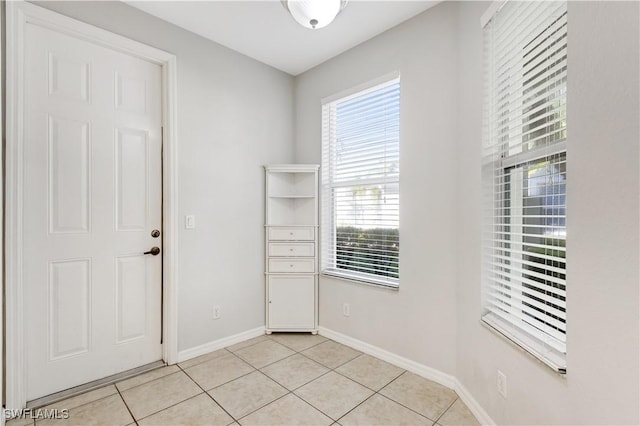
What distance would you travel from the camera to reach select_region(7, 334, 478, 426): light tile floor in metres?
1.81

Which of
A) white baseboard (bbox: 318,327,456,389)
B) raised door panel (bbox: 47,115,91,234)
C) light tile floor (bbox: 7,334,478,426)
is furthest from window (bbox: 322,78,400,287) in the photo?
raised door panel (bbox: 47,115,91,234)

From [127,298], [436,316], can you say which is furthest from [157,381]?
[436,316]

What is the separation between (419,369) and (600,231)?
1.69 m

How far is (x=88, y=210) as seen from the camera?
7.03 feet

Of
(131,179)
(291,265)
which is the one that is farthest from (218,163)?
(291,265)

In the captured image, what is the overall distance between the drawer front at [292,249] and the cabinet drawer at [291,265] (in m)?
0.05

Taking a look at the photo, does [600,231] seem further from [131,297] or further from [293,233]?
[131,297]

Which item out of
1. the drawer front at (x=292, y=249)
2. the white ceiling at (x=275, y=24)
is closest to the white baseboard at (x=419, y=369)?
the drawer front at (x=292, y=249)

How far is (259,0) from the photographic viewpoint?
7.19ft

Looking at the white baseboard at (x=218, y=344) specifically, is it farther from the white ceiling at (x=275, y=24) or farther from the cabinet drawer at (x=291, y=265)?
the white ceiling at (x=275, y=24)

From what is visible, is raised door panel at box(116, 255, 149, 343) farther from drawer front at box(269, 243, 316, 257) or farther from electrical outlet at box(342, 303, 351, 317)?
electrical outlet at box(342, 303, 351, 317)

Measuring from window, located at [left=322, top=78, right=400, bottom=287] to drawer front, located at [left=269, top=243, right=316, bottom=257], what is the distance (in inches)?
5.7

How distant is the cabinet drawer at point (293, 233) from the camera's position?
307 centimetres

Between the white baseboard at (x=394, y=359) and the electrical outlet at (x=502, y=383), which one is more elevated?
the electrical outlet at (x=502, y=383)
